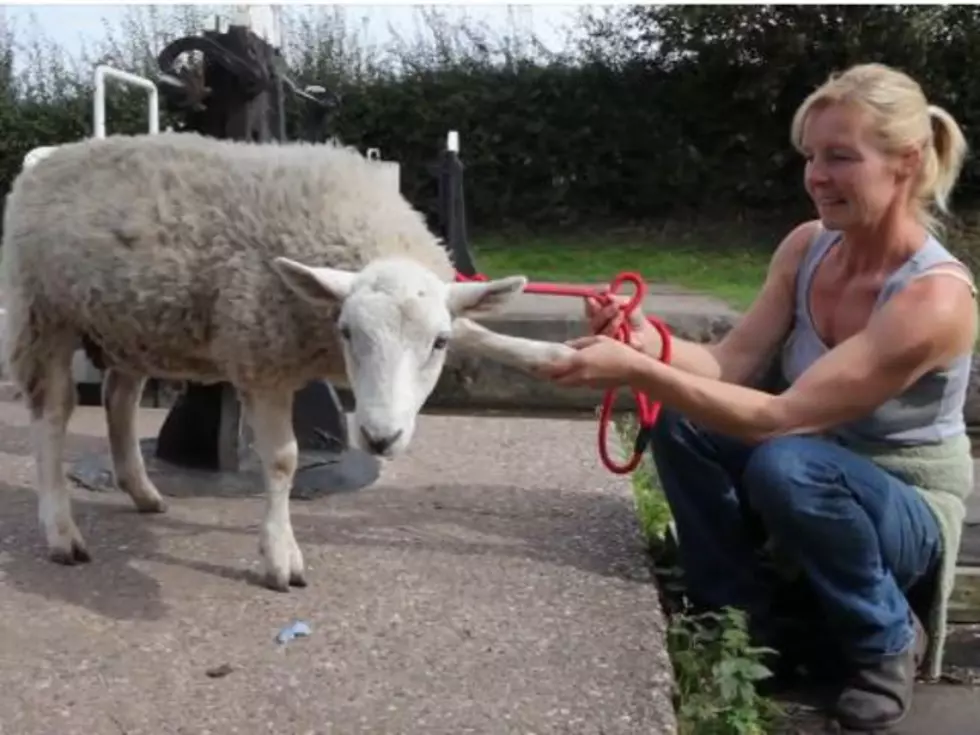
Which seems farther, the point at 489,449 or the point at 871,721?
the point at 489,449

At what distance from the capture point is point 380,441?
286 cm

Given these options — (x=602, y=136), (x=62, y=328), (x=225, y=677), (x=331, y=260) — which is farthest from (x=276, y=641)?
(x=602, y=136)

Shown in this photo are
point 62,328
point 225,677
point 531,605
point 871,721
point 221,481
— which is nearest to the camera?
point 225,677

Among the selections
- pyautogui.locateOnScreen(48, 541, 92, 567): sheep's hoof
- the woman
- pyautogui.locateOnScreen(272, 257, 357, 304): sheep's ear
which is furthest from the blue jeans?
pyautogui.locateOnScreen(48, 541, 92, 567): sheep's hoof

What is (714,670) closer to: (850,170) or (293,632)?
(293,632)

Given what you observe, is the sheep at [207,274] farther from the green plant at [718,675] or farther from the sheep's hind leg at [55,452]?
the green plant at [718,675]

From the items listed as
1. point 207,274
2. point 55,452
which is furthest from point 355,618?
point 55,452

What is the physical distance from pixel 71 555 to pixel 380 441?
1.15 meters

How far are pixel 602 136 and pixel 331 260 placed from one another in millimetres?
11279

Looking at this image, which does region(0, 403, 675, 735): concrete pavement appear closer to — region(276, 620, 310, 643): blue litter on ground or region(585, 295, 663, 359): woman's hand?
region(276, 620, 310, 643): blue litter on ground

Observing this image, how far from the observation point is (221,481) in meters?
4.41

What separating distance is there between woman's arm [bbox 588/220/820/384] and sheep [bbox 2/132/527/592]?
23.5 inches

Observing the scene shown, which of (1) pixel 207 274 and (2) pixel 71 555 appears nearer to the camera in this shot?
(1) pixel 207 274

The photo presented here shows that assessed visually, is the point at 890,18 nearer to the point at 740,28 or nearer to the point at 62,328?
the point at 740,28
